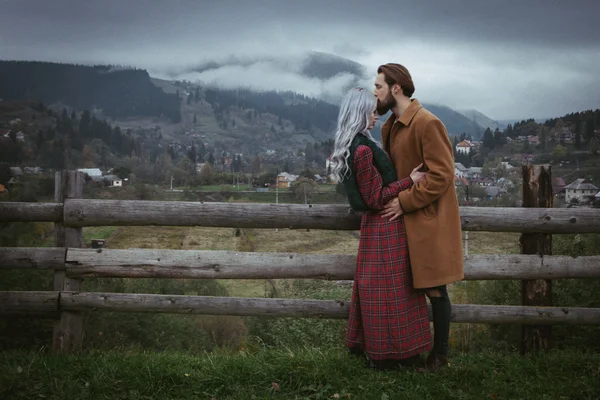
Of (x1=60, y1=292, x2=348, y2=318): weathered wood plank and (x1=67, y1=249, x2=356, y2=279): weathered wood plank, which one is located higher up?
(x1=67, y1=249, x2=356, y2=279): weathered wood plank

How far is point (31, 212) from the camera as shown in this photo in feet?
16.1

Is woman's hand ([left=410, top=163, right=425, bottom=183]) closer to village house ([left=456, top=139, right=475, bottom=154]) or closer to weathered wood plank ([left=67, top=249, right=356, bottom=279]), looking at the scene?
weathered wood plank ([left=67, top=249, right=356, bottom=279])

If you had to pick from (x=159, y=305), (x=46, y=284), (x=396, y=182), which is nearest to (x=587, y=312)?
(x=396, y=182)

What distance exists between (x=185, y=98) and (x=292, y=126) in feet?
165

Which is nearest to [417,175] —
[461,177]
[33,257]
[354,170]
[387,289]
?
[354,170]

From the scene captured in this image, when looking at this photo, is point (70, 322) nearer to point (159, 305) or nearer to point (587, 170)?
point (159, 305)

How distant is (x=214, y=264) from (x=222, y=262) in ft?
0.25

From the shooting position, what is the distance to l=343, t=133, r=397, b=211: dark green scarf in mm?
4062

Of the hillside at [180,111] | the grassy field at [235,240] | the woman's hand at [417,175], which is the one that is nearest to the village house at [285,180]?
the grassy field at [235,240]

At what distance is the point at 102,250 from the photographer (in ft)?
16.0

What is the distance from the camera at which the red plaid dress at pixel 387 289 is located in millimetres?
4094

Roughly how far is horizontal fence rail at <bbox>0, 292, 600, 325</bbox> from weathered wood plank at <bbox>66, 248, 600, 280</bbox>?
23cm

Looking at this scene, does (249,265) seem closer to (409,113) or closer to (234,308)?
(234,308)

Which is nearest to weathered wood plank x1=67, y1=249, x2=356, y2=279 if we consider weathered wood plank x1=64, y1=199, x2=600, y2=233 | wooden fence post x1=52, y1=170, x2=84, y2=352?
wooden fence post x1=52, y1=170, x2=84, y2=352
